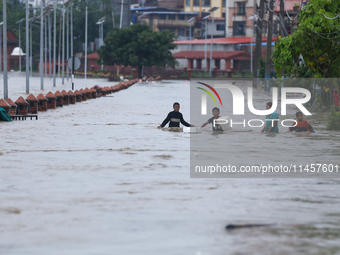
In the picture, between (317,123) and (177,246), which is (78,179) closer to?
(177,246)

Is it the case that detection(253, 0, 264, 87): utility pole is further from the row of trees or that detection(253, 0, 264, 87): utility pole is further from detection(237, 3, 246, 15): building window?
the row of trees

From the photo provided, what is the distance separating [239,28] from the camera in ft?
347

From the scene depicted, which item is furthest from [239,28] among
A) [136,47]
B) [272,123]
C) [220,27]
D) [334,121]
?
[272,123]

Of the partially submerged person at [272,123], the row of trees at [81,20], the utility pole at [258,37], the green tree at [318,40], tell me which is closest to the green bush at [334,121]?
the partially submerged person at [272,123]

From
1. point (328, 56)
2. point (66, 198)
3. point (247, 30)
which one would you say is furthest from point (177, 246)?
point (247, 30)

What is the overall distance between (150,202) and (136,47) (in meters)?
80.3

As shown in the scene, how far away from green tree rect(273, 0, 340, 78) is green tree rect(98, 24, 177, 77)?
59500 mm

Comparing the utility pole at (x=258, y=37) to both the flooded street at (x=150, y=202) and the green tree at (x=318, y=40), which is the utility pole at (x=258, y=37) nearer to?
the green tree at (x=318, y=40)

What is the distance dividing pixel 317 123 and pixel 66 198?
1653 centimetres

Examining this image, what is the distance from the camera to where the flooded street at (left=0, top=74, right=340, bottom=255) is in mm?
6777

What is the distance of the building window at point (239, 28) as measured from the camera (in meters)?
105

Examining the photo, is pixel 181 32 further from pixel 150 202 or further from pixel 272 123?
pixel 150 202

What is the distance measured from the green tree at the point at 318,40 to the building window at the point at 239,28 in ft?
254

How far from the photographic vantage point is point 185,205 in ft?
28.3
